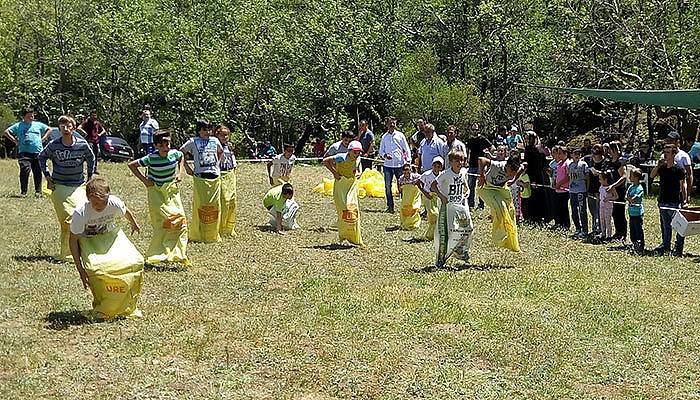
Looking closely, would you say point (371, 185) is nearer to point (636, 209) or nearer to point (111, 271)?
point (636, 209)

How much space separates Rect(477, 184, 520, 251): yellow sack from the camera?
11.7m

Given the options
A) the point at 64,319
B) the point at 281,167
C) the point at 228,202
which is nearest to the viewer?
the point at 64,319

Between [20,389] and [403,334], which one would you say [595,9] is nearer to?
[403,334]

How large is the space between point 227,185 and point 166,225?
271 centimetres

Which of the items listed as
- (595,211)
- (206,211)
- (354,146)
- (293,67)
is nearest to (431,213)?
(354,146)

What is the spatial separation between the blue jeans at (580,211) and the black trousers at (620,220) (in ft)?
1.92

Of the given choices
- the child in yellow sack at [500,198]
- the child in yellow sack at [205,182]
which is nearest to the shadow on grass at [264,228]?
the child in yellow sack at [205,182]

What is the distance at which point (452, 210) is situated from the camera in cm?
1088

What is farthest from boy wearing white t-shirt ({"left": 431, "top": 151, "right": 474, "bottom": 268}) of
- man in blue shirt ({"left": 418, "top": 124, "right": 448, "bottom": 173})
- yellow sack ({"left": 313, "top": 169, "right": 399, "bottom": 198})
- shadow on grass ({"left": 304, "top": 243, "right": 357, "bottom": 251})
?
yellow sack ({"left": 313, "top": 169, "right": 399, "bottom": 198})

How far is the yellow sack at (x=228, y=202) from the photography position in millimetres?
13047

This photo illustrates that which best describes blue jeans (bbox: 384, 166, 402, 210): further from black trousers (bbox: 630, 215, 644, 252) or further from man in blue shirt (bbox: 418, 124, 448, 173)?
black trousers (bbox: 630, 215, 644, 252)

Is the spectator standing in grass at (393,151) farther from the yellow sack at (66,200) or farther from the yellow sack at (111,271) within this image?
the yellow sack at (111,271)

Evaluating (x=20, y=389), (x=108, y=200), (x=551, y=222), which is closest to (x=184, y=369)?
(x=20, y=389)

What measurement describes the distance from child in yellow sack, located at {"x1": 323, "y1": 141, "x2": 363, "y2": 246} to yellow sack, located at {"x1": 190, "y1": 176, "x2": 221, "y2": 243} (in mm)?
1576
